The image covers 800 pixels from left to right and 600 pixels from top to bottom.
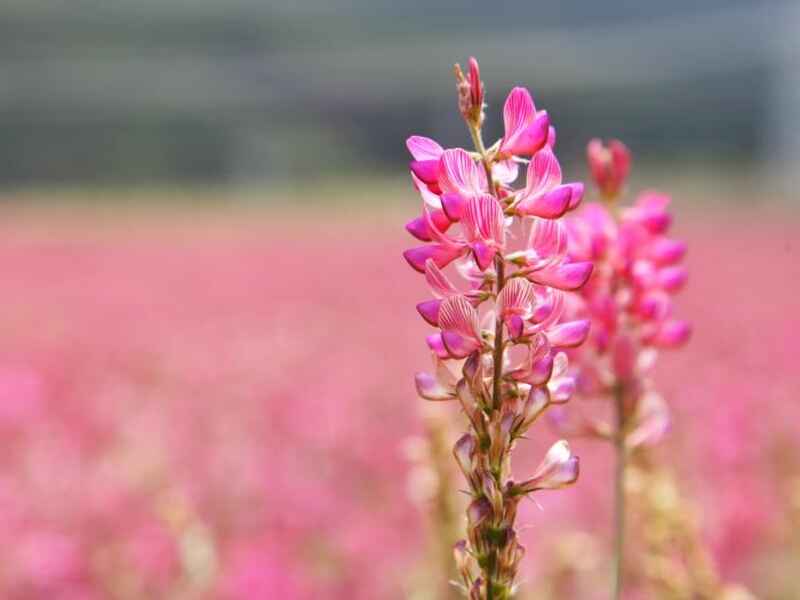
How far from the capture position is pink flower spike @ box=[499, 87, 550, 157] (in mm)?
679

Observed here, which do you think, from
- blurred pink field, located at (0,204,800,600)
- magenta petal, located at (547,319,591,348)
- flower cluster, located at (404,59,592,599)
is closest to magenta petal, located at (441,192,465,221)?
flower cluster, located at (404,59,592,599)

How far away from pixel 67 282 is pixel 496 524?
5528 millimetres

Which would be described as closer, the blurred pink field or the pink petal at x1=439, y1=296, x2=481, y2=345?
the pink petal at x1=439, y1=296, x2=481, y2=345

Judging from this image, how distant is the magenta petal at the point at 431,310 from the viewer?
679 mm

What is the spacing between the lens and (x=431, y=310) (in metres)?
0.69

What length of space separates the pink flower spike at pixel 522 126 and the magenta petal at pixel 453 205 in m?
0.05

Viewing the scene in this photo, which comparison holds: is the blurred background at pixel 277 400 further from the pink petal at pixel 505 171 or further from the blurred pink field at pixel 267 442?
the pink petal at pixel 505 171

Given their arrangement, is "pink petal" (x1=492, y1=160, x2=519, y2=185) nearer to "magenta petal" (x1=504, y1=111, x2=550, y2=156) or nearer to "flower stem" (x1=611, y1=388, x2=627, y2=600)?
"magenta petal" (x1=504, y1=111, x2=550, y2=156)

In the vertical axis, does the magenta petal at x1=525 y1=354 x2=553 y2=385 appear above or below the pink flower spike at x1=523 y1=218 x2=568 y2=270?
below

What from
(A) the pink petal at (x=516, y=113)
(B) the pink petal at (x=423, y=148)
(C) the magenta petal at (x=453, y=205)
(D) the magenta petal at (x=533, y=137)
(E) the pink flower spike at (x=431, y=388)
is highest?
(A) the pink petal at (x=516, y=113)

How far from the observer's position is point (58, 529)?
1.85 meters

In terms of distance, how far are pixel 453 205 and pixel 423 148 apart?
5 centimetres

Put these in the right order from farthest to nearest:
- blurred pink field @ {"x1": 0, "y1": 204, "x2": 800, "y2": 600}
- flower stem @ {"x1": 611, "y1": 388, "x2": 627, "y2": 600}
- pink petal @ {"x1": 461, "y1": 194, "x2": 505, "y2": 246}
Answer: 1. blurred pink field @ {"x1": 0, "y1": 204, "x2": 800, "y2": 600}
2. flower stem @ {"x1": 611, "y1": 388, "x2": 627, "y2": 600}
3. pink petal @ {"x1": 461, "y1": 194, "x2": 505, "y2": 246}

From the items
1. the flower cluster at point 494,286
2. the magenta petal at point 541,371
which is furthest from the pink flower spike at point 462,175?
the magenta petal at point 541,371
